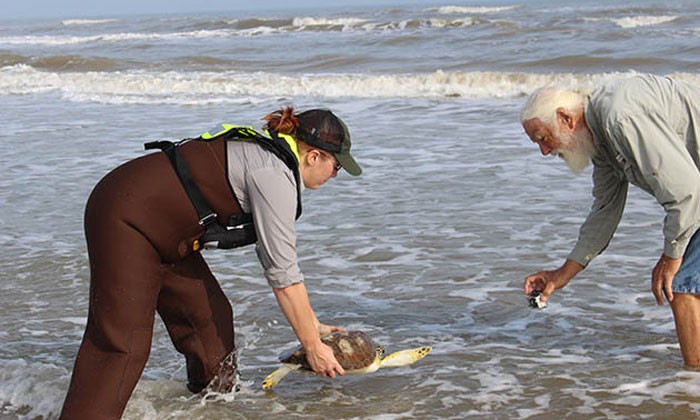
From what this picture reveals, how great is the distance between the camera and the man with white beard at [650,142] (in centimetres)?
362

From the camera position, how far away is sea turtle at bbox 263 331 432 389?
4152mm

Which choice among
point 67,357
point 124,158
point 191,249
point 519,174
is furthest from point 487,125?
point 191,249

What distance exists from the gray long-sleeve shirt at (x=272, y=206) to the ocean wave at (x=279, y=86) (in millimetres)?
11860

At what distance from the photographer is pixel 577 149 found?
3.84 m

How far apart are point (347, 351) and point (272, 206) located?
103 centimetres

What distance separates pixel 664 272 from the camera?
3.95 m

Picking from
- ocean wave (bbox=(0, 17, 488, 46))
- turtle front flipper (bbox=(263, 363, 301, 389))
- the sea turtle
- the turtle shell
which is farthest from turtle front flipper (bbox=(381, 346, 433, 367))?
ocean wave (bbox=(0, 17, 488, 46))

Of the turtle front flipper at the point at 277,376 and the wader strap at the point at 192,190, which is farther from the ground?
the wader strap at the point at 192,190

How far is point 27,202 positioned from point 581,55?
559 inches

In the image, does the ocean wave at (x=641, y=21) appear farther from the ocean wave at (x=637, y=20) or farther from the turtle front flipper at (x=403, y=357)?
the turtle front flipper at (x=403, y=357)

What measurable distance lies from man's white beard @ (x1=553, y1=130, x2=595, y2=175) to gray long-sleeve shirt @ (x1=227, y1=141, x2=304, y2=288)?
1.16m

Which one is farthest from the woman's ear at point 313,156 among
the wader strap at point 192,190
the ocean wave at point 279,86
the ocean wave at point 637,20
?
the ocean wave at point 637,20

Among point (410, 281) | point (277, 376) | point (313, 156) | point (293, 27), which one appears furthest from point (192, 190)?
point (293, 27)

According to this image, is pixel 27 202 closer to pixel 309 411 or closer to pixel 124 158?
pixel 124 158
